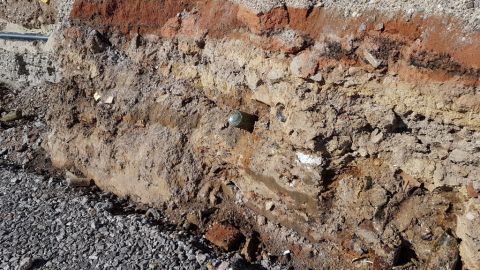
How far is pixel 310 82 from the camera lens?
391 centimetres

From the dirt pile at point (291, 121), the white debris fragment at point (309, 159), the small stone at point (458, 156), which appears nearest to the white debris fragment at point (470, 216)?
the dirt pile at point (291, 121)

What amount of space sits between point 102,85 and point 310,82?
260cm

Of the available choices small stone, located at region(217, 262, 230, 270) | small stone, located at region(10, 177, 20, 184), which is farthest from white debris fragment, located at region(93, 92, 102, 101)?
small stone, located at region(217, 262, 230, 270)

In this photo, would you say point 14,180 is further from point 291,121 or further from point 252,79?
point 291,121

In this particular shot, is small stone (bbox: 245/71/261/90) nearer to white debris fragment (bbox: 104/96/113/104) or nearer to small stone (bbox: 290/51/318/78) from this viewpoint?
small stone (bbox: 290/51/318/78)

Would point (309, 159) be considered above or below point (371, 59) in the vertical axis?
below

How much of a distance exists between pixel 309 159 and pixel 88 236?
6.90ft

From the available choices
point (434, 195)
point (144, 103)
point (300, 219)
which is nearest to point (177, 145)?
point (144, 103)

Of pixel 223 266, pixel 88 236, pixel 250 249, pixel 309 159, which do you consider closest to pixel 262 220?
pixel 250 249

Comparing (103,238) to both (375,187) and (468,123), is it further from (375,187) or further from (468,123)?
(468,123)

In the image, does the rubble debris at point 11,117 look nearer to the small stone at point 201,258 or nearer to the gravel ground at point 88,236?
the gravel ground at point 88,236

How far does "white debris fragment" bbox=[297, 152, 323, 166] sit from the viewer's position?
3963 mm

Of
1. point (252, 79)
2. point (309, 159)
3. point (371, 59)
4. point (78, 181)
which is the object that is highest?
point (371, 59)

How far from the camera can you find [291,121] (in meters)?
4.03
